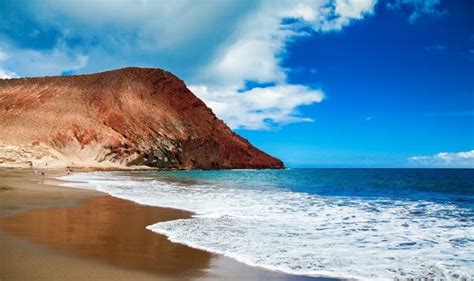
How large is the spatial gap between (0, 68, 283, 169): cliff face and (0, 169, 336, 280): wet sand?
59970 mm

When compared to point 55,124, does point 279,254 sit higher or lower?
lower

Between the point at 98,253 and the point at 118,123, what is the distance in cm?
7901

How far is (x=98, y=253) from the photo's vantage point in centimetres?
715

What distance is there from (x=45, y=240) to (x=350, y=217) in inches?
353

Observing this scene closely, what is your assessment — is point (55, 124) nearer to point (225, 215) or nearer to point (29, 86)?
point (29, 86)

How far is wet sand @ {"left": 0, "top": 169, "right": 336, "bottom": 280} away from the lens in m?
5.86

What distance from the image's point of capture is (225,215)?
507 inches

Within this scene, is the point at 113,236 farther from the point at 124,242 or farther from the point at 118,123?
the point at 118,123

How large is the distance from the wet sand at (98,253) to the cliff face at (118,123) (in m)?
60.0

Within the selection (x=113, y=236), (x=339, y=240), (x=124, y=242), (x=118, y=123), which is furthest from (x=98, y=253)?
(x=118, y=123)

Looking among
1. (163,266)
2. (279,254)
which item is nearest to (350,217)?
(279,254)

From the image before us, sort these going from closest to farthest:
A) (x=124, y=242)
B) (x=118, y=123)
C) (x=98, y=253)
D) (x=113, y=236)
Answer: (x=98, y=253), (x=124, y=242), (x=113, y=236), (x=118, y=123)

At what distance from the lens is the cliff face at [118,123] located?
7356 centimetres

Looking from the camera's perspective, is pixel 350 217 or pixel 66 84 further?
pixel 66 84
